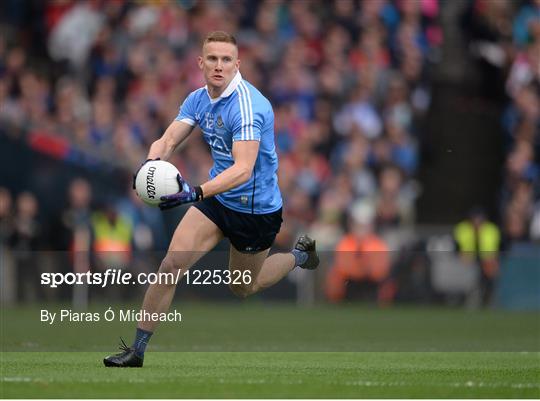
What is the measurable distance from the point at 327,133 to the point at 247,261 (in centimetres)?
1110

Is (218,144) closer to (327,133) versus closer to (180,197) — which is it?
(180,197)

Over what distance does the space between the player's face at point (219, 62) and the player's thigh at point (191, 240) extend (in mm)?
1045

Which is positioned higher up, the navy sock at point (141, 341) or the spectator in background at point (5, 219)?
the spectator in background at point (5, 219)

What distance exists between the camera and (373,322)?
59.5ft

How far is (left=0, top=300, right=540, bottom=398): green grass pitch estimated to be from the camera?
9.94 metres

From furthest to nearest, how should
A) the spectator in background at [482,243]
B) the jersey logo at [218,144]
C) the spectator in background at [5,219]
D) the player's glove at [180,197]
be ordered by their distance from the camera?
the spectator in background at [5,219] → the spectator in background at [482,243] → the jersey logo at [218,144] → the player's glove at [180,197]

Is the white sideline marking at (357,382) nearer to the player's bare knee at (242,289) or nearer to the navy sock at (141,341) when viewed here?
the navy sock at (141,341)

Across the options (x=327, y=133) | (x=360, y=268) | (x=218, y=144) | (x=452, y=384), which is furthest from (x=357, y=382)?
(x=327, y=133)

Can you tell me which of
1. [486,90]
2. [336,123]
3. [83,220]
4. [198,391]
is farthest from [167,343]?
[486,90]

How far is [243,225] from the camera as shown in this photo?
38.7 ft

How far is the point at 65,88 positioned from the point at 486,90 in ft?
21.9

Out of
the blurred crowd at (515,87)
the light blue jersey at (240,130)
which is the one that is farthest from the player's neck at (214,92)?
the blurred crowd at (515,87)

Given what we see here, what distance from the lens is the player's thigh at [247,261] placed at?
12.1m

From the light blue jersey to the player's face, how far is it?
0.11 m
